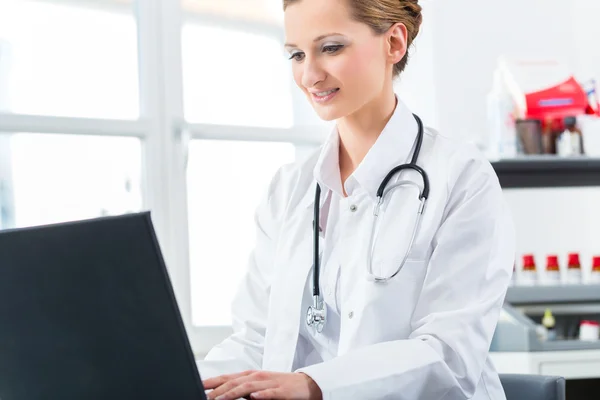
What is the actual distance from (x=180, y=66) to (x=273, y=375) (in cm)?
200

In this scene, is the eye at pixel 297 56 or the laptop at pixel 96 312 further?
the eye at pixel 297 56

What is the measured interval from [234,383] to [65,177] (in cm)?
190

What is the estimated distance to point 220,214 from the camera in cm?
297

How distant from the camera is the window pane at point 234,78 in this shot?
9.65 feet

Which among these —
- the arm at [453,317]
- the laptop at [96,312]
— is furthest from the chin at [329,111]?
the laptop at [96,312]

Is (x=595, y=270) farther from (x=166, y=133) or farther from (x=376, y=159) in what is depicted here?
(x=376, y=159)

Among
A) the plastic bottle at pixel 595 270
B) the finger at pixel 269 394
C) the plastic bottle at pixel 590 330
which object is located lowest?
the plastic bottle at pixel 590 330

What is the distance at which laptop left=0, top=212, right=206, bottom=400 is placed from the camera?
0.75 meters

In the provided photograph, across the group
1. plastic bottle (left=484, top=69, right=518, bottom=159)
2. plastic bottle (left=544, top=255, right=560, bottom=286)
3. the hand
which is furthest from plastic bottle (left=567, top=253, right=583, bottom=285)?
the hand

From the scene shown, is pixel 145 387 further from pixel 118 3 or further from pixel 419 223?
pixel 118 3

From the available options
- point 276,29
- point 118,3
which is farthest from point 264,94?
point 118,3

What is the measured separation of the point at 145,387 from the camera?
806mm

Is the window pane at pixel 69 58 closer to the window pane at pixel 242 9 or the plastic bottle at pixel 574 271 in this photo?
the window pane at pixel 242 9

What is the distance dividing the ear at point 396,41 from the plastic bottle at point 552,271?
151 cm
